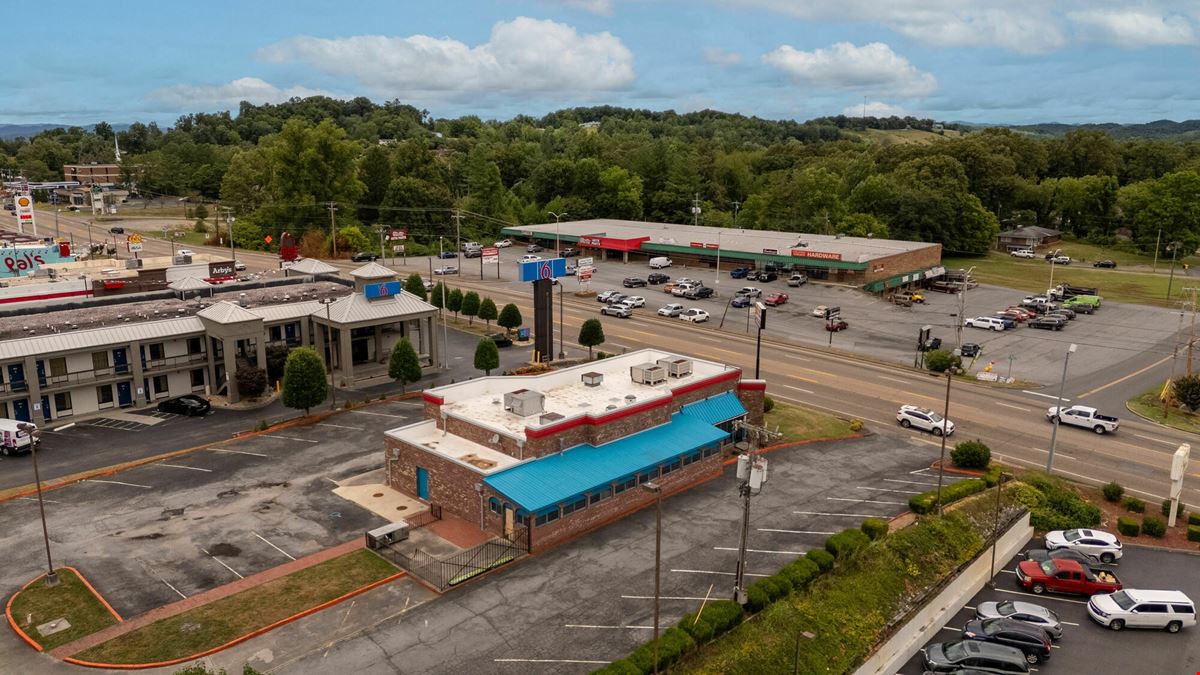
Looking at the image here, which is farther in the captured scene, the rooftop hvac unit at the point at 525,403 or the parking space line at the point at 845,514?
the rooftop hvac unit at the point at 525,403

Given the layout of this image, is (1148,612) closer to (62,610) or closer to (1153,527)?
→ (1153,527)

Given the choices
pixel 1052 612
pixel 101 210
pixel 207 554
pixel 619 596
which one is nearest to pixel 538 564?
pixel 619 596

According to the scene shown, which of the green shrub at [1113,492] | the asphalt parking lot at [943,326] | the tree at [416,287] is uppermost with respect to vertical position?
the tree at [416,287]

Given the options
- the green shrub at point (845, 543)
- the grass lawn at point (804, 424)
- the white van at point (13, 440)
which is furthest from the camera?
the grass lawn at point (804, 424)

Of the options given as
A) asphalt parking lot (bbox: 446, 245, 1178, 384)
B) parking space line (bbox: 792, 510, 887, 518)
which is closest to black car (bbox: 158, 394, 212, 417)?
parking space line (bbox: 792, 510, 887, 518)

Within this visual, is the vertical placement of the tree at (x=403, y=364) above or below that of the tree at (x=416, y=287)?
below

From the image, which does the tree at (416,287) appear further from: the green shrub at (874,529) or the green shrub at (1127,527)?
the green shrub at (1127,527)

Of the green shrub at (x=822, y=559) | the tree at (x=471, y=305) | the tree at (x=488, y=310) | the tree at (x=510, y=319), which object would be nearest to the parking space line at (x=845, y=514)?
the green shrub at (x=822, y=559)
